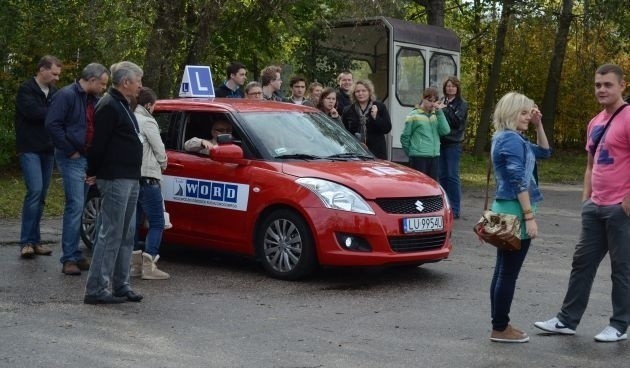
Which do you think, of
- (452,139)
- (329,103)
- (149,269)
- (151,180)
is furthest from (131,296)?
(452,139)

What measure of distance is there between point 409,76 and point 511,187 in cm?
1492

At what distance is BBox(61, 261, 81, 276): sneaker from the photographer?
387 inches

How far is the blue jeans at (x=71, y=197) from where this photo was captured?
9750 millimetres

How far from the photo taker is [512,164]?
7.07 m

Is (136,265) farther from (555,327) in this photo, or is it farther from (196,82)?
(196,82)

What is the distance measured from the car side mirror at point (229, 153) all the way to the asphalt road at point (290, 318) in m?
1.05

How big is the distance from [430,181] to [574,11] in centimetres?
2313

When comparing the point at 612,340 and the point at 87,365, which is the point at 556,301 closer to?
the point at 612,340

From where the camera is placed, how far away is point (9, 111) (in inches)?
883

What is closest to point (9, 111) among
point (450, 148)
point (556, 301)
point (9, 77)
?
point (9, 77)

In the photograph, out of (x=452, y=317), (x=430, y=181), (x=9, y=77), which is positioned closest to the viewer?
(x=452, y=317)

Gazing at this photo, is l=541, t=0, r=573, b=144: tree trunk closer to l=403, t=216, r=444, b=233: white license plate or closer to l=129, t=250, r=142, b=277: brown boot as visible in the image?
l=403, t=216, r=444, b=233: white license plate

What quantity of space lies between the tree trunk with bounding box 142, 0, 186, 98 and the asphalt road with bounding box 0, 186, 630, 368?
27.8 feet

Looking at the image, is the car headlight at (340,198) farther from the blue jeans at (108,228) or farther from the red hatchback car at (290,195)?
the blue jeans at (108,228)
